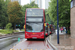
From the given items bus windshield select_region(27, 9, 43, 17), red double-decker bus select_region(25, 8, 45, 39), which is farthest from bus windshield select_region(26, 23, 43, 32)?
bus windshield select_region(27, 9, 43, 17)

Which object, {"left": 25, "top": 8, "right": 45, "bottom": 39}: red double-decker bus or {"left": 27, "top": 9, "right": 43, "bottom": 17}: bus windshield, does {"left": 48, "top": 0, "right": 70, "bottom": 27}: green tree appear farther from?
{"left": 25, "top": 8, "right": 45, "bottom": 39}: red double-decker bus

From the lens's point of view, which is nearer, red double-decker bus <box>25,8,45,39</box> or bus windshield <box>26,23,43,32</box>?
red double-decker bus <box>25,8,45,39</box>

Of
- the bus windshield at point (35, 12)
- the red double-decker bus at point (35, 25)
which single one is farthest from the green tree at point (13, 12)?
the red double-decker bus at point (35, 25)

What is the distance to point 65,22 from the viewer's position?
3516 cm

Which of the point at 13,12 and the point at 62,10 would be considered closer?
the point at 62,10

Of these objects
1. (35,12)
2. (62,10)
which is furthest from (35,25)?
(62,10)

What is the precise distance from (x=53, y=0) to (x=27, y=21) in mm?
15579

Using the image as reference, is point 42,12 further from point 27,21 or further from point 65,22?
point 65,22

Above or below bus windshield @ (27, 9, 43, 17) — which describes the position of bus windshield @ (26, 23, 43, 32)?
below

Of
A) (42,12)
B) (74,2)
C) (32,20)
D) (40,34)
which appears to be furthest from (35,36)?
(74,2)

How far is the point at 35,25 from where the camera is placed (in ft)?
67.1

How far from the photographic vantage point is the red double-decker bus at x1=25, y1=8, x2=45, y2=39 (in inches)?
795

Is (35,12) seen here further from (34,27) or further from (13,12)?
(13,12)

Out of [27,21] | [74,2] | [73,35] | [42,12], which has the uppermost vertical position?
[74,2]
